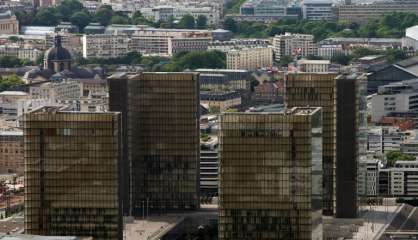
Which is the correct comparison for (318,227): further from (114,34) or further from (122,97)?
(114,34)

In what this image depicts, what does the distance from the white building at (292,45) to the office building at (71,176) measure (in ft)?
254

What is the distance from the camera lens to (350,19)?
153 meters

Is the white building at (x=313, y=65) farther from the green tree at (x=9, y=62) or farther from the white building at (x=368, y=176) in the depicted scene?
the white building at (x=368, y=176)

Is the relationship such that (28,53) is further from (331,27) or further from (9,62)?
(331,27)

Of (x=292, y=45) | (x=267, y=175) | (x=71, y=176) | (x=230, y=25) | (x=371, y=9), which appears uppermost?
(x=267, y=175)

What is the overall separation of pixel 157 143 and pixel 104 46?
215 feet

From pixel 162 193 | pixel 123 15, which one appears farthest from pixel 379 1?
pixel 162 193

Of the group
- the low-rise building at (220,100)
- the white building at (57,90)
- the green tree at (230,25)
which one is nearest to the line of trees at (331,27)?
the green tree at (230,25)

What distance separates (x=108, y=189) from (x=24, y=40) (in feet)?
275

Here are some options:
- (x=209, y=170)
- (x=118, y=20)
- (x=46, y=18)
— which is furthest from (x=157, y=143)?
(x=118, y=20)

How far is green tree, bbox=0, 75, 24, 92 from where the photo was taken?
11056 centimetres

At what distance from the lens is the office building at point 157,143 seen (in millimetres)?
66375

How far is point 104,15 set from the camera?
151 metres

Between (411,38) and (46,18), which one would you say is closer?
(411,38)
